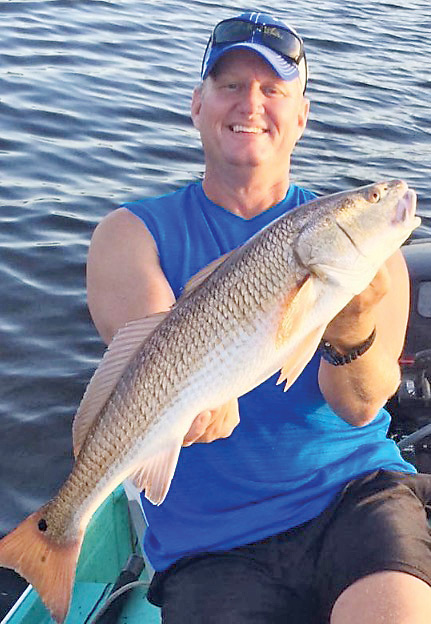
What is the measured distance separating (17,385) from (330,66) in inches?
398

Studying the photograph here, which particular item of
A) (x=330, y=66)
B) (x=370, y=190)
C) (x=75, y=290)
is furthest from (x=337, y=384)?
(x=330, y=66)

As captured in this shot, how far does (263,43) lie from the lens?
3.72 metres

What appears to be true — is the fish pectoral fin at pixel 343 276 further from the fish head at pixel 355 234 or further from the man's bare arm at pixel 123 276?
the man's bare arm at pixel 123 276

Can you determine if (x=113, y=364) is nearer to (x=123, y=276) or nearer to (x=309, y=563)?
(x=123, y=276)

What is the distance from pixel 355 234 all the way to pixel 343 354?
463 millimetres

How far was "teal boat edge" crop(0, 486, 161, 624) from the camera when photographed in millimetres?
3863

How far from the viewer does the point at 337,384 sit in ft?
10.6

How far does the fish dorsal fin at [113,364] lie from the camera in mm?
3033

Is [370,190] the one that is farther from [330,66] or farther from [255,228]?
[330,66]

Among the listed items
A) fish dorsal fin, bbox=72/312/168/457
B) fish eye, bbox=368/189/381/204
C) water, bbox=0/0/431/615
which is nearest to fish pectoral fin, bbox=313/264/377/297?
fish eye, bbox=368/189/381/204

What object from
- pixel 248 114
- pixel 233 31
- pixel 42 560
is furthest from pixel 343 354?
pixel 233 31

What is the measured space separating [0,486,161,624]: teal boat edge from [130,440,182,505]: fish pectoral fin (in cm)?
106

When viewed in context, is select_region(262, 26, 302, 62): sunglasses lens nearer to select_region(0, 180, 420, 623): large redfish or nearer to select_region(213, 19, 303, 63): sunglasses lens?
select_region(213, 19, 303, 63): sunglasses lens

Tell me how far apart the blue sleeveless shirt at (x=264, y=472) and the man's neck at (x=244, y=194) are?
695 mm
